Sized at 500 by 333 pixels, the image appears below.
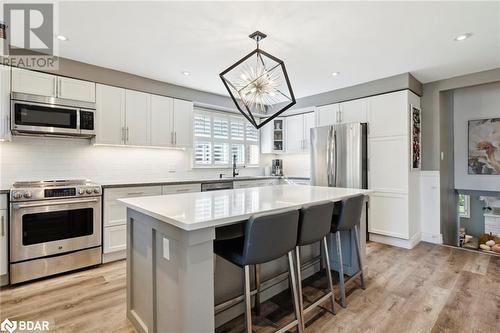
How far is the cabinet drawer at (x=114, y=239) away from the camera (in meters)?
3.19

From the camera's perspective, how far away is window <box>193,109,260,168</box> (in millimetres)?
4832

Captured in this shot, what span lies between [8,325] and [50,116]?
6.99 feet

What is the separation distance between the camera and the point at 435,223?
4043 millimetres

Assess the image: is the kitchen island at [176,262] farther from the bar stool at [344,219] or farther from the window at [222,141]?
the window at [222,141]

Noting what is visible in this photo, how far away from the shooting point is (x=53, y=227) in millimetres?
2824

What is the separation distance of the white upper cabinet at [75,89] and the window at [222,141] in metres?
1.77

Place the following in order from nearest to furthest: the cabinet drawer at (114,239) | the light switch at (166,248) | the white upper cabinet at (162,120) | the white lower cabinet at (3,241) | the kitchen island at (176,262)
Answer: the kitchen island at (176,262) < the light switch at (166,248) < the white lower cabinet at (3,241) < the cabinet drawer at (114,239) < the white upper cabinet at (162,120)

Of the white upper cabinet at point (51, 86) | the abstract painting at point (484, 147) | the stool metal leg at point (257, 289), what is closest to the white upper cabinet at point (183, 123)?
the white upper cabinet at point (51, 86)

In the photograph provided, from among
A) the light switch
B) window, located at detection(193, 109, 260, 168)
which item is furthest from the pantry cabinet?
the light switch

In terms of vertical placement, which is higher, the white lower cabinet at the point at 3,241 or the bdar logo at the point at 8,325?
the white lower cabinet at the point at 3,241

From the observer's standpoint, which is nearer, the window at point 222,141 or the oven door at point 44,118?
the oven door at point 44,118

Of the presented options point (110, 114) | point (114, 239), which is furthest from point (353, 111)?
point (114, 239)

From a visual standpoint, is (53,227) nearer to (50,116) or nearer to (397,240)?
(50,116)

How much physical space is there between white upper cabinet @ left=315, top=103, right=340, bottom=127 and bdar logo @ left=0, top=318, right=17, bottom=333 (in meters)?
4.62
